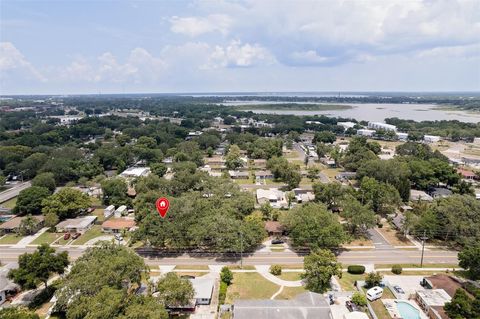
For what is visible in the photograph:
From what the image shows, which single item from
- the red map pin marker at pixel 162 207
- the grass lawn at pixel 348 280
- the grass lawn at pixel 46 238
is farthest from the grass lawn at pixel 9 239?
the grass lawn at pixel 348 280

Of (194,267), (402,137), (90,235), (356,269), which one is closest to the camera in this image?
(356,269)

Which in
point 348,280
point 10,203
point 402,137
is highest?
point 402,137

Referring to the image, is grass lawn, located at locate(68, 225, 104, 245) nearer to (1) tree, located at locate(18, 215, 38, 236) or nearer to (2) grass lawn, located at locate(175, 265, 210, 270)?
(1) tree, located at locate(18, 215, 38, 236)

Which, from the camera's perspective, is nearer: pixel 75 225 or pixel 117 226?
pixel 117 226

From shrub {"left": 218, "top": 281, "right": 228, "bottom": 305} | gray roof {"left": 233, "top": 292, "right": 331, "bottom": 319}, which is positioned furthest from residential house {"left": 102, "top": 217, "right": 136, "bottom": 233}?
gray roof {"left": 233, "top": 292, "right": 331, "bottom": 319}

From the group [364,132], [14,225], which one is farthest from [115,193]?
[364,132]

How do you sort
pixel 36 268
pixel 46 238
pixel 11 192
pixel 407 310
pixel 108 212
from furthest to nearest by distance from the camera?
pixel 11 192, pixel 108 212, pixel 46 238, pixel 36 268, pixel 407 310

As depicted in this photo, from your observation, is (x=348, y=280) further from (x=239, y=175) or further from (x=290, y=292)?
(x=239, y=175)

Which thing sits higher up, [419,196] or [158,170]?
[158,170]

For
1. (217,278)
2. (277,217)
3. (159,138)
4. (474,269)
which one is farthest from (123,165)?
(474,269)
